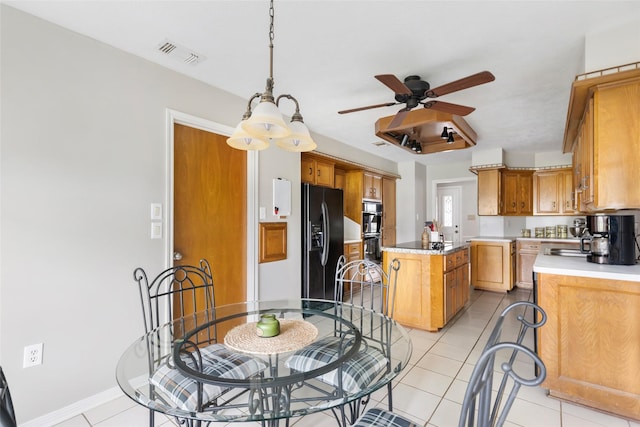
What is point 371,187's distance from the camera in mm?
5492

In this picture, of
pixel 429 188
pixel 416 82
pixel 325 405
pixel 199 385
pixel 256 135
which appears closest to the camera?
pixel 325 405

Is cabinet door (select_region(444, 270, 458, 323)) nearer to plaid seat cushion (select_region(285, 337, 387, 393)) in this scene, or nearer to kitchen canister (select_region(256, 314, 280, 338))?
plaid seat cushion (select_region(285, 337, 387, 393))

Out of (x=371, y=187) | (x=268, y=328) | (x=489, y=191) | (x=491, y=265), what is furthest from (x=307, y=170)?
(x=491, y=265)

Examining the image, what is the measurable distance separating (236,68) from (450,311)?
3.17 metres

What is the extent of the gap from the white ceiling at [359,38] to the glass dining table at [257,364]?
1770mm

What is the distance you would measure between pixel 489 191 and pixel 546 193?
0.96m

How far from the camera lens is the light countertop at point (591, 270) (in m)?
1.83

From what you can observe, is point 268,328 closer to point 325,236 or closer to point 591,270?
point 591,270

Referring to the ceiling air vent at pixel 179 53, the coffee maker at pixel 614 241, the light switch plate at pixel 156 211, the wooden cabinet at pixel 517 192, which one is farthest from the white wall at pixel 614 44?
the wooden cabinet at pixel 517 192

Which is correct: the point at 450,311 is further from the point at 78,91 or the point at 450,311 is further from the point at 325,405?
the point at 78,91

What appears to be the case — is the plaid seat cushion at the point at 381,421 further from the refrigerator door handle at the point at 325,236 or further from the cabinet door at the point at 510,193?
→ the cabinet door at the point at 510,193

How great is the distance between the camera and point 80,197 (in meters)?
A: 1.97

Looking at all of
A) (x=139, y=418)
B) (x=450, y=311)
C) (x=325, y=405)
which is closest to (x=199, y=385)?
(x=325, y=405)

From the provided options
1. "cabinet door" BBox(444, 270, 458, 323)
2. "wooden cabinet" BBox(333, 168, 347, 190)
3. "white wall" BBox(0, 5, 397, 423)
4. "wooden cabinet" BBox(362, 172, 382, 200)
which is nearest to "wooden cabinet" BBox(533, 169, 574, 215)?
"wooden cabinet" BBox(362, 172, 382, 200)
